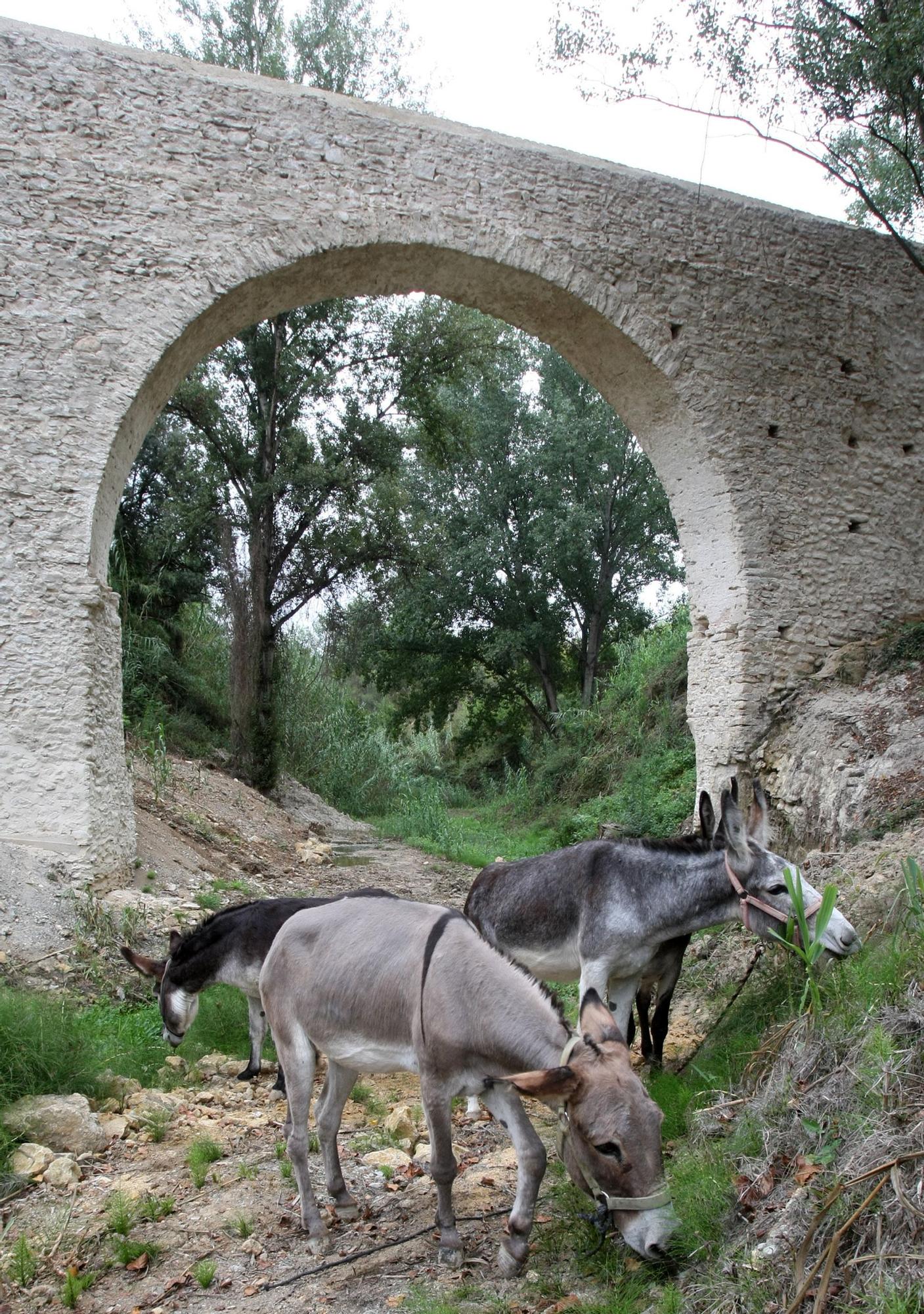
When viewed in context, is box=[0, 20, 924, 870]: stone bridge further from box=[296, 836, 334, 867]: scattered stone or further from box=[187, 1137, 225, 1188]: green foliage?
box=[296, 836, 334, 867]: scattered stone

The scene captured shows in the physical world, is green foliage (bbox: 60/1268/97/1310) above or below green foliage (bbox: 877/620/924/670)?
below

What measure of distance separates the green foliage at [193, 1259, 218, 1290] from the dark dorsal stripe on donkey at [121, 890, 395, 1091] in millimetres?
1693

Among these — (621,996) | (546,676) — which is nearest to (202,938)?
(621,996)

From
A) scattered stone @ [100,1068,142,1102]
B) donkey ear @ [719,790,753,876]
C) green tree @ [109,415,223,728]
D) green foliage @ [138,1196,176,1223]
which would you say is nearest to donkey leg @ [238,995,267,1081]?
scattered stone @ [100,1068,142,1102]

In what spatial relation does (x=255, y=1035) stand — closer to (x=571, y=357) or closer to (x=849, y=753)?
(x=849, y=753)

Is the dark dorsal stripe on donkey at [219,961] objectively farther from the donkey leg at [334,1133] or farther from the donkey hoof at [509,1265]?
the donkey hoof at [509,1265]

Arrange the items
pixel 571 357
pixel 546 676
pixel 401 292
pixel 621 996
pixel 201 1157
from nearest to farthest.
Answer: pixel 201 1157 → pixel 621 996 → pixel 401 292 → pixel 571 357 → pixel 546 676

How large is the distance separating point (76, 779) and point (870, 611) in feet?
22.2

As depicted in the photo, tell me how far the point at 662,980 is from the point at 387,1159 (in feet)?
Answer: 5.30

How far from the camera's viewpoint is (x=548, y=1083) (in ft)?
9.25

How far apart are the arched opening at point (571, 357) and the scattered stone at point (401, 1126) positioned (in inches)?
181

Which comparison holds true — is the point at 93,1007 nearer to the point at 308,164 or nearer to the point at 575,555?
the point at 308,164

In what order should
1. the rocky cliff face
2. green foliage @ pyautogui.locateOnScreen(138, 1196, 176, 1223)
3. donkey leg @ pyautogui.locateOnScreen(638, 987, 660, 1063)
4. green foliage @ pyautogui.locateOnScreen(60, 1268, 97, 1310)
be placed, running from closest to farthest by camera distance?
1. green foliage @ pyautogui.locateOnScreen(60, 1268, 97, 1310)
2. green foliage @ pyautogui.locateOnScreen(138, 1196, 176, 1223)
3. donkey leg @ pyautogui.locateOnScreen(638, 987, 660, 1063)
4. the rocky cliff face

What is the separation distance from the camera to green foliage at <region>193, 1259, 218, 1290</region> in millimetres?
3352
